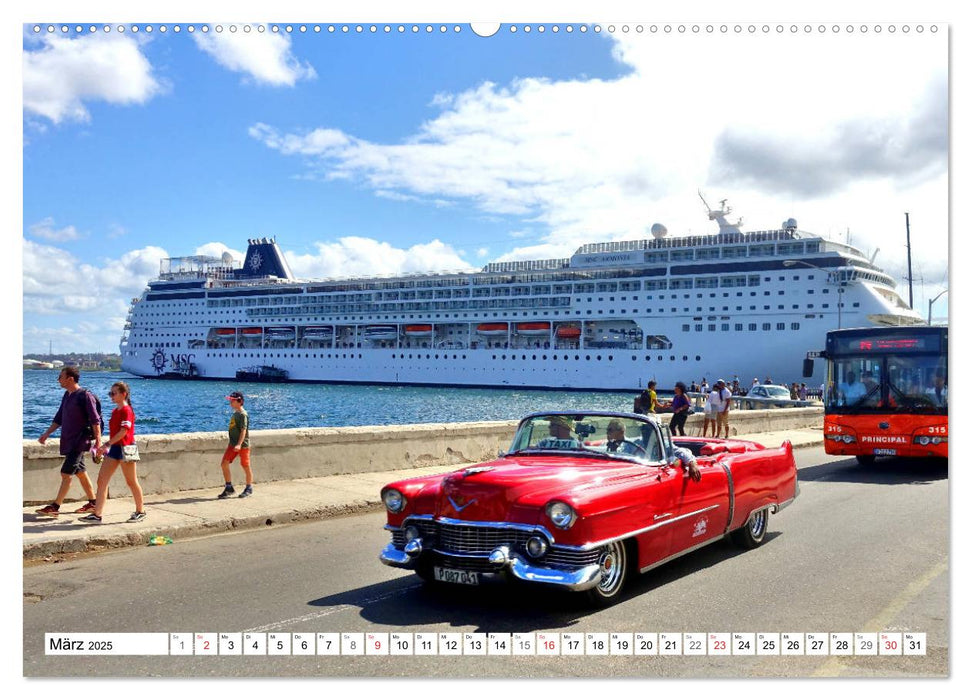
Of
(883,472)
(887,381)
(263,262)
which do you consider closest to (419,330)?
(263,262)

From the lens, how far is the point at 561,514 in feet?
16.5

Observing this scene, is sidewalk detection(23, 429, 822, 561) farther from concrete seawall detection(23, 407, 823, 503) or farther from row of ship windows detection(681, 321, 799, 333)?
row of ship windows detection(681, 321, 799, 333)

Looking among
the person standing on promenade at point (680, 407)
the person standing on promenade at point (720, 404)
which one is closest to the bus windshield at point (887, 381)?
the person standing on promenade at point (680, 407)

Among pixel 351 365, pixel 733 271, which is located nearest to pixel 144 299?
pixel 351 365

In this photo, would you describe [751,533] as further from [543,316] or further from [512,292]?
[512,292]

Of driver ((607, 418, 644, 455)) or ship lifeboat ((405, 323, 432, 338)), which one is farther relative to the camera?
ship lifeboat ((405, 323, 432, 338))

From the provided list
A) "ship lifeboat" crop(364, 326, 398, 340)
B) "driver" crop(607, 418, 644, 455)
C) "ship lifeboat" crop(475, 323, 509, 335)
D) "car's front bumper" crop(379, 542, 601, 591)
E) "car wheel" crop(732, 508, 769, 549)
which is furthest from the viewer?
"ship lifeboat" crop(364, 326, 398, 340)

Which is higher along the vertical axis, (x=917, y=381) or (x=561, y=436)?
(x=917, y=381)

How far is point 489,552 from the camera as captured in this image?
5164 mm

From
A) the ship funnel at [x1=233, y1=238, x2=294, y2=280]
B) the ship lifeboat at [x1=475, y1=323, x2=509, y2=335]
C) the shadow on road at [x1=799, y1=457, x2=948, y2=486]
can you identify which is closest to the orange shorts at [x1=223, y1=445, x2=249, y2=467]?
the shadow on road at [x1=799, y1=457, x2=948, y2=486]

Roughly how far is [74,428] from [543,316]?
66818 mm

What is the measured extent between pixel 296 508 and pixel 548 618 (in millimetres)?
4878

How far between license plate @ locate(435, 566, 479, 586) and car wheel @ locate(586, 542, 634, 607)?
2.34 feet

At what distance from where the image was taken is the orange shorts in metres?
9.82
